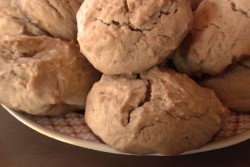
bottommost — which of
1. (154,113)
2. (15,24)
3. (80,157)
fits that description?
(80,157)

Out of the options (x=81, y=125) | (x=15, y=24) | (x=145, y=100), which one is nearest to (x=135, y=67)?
(x=145, y=100)

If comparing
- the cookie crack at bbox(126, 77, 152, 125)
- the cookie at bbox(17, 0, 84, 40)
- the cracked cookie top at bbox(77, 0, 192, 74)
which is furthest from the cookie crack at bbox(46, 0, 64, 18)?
the cookie crack at bbox(126, 77, 152, 125)

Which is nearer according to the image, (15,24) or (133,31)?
(133,31)

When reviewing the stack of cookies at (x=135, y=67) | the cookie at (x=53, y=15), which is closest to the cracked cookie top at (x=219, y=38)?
the stack of cookies at (x=135, y=67)

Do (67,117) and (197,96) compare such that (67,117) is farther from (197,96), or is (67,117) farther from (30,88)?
(197,96)

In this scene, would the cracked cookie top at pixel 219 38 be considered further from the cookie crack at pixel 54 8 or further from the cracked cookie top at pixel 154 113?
the cookie crack at pixel 54 8

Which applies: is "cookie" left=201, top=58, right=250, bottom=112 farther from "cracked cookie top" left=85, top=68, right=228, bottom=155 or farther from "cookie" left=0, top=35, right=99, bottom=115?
"cookie" left=0, top=35, right=99, bottom=115

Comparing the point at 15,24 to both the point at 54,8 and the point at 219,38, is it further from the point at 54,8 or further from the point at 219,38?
the point at 219,38

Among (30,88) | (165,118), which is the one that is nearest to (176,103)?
(165,118)
